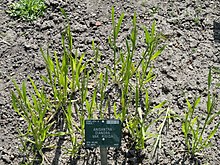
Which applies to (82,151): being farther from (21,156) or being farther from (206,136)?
(206,136)

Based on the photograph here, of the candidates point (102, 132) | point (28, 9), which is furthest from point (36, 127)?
point (28, 9)

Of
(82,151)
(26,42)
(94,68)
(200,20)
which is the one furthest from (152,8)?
(82,151)

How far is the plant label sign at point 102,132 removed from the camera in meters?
1.83

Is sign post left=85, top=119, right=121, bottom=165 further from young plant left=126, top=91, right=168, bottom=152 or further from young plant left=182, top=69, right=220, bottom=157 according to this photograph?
young plant left=182, top=69, right=220, bottom=157

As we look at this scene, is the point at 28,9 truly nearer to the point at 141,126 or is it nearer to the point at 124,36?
the point at 124,36

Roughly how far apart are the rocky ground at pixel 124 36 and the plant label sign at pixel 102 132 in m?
0.31

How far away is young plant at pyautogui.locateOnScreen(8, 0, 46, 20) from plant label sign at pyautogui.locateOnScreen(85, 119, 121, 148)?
3.68 ft

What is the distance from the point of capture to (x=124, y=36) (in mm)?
2658

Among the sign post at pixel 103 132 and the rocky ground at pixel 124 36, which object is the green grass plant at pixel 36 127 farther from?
the sign post at pixel 103 132

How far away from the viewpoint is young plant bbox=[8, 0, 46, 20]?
9.02ft

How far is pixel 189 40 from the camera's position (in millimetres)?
2643

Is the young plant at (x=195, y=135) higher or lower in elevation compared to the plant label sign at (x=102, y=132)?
lower

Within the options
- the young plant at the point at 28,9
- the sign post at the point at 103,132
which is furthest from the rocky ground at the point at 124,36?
the sign post at the point at 103,132

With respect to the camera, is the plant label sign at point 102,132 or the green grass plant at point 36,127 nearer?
the plant label sign at point 102,132
